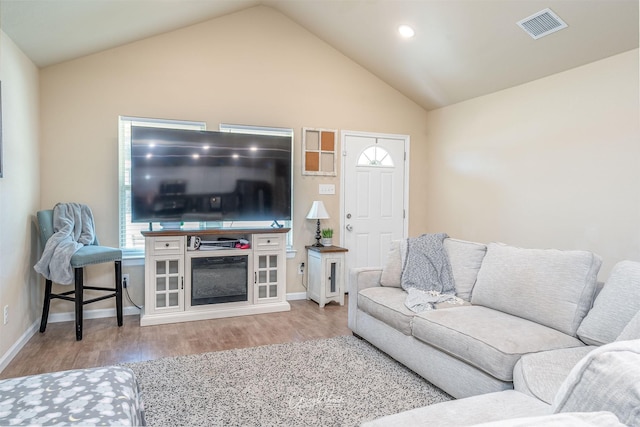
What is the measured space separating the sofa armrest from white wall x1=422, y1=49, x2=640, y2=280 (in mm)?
1779

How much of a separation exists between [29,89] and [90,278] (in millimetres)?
1818

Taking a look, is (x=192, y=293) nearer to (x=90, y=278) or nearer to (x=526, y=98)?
(x=90, y=278)

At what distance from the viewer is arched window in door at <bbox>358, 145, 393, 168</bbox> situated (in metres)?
5.15

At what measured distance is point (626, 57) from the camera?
3.21 m

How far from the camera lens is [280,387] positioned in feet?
8.19

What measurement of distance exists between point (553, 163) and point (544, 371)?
104 inches

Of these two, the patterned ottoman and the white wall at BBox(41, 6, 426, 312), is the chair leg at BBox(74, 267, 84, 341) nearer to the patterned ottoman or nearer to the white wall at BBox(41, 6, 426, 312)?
the white wall at BBox(41, 6, 426, 312)

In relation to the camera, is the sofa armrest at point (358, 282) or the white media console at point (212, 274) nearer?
the sofa armrest at point (358, 282)

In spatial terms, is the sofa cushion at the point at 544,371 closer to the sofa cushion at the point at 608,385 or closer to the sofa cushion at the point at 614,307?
the sofa cushion at the point at 614,307

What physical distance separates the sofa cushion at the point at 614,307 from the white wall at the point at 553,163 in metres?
→ 1.47

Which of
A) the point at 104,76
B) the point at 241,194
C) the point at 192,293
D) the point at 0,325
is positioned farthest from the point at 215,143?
the point at 0,325

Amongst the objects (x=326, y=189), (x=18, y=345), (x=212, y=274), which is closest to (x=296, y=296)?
(x=212, y=274)

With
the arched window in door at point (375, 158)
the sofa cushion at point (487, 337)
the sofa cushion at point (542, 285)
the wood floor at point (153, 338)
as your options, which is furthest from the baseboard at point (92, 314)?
the sofa cushion at point (542, 285)

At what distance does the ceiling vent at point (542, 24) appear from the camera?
3.17 m
